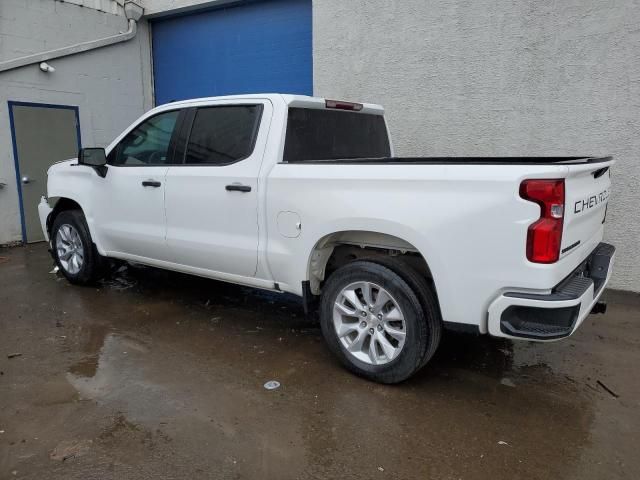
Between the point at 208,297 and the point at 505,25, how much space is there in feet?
14.6

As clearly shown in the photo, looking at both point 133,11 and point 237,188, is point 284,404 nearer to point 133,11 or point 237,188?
point 237,188

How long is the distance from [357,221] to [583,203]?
1364 millimetres

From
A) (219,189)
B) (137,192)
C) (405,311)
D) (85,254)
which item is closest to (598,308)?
(405,311)

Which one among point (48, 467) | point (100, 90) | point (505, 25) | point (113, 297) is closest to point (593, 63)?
point (505, 25)

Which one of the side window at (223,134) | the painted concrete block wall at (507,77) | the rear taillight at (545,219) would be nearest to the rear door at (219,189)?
the side window at (223,134)

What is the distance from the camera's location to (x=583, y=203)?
3.16 meters

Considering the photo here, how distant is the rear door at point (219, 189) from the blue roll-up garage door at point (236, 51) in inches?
149

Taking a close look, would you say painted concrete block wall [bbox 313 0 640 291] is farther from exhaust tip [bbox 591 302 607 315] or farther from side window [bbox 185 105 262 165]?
side window [bbox 185 105 262 165]

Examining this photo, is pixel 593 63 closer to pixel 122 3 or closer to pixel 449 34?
pixel 449 34

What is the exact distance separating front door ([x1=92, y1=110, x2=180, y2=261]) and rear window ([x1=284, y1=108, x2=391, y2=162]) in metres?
1.27

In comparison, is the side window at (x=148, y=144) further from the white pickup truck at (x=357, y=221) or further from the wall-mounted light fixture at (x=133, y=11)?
the wall-mounted light fixture at (x=133, y=11)

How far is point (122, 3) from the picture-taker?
375 inches

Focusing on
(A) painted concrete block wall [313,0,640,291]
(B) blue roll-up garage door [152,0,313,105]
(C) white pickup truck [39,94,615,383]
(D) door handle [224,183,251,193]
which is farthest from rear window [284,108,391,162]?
(B) blue roll-up garage door [152,0,313,105]

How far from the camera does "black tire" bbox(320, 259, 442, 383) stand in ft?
10.8
